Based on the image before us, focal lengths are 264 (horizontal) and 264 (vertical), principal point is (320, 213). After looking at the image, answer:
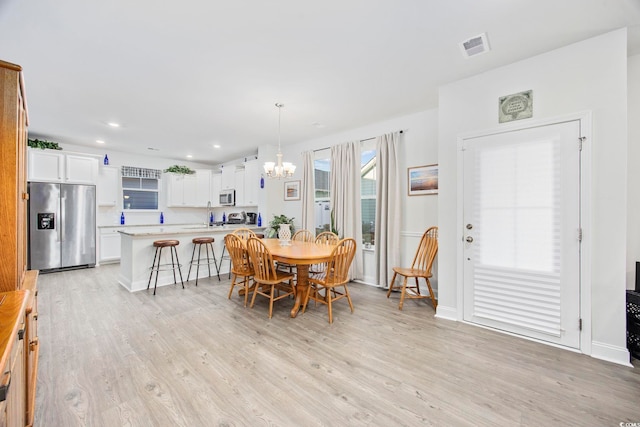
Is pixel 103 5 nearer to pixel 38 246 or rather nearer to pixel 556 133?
pixel 556 133

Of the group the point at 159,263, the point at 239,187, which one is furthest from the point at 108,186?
the point at 159,263

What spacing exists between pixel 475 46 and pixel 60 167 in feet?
23.0

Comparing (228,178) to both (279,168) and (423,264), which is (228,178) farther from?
(423,264)

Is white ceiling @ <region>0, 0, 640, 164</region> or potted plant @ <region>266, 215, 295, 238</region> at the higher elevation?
white ceiling @ <region>0, 0, 640, 164</region>

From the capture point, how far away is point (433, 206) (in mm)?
3744

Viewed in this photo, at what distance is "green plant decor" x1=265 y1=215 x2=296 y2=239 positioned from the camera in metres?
5.48

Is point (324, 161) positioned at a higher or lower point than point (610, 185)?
higher

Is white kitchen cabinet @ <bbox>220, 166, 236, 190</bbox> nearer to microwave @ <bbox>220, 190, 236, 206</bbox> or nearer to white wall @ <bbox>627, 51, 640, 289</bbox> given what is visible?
microwave @ <bbox>220, 190, 236, 206</bbox>

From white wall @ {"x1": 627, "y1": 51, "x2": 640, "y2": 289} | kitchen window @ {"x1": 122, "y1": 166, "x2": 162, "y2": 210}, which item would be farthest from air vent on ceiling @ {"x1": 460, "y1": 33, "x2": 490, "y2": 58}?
kitchen window @ {"x1": 122, "y1": 166, "x2": 162, "y2": 210}

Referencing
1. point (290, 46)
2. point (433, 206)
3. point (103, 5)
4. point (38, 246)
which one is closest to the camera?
point (103, 5)

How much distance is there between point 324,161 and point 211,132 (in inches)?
86.1

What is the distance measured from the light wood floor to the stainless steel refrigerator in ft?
8.69

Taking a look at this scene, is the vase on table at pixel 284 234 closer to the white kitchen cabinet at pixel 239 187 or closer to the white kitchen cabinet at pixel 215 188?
the white kitchen cabinet at pixel 239 187

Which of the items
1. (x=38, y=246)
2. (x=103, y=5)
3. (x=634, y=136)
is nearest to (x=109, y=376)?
(x=103, y=5)
